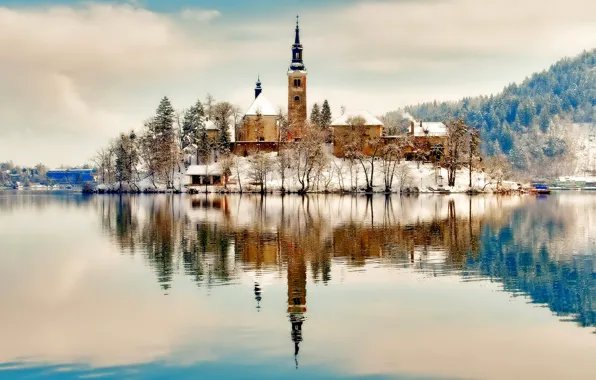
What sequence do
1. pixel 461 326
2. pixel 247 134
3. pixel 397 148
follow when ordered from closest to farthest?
1. pixel 461 326
2. pixel 397 148
3. pixel 247 134

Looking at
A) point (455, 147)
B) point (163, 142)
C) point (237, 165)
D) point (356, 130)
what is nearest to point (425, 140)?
point (356, 130)

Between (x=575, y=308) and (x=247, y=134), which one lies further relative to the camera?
(x=247, y=134)

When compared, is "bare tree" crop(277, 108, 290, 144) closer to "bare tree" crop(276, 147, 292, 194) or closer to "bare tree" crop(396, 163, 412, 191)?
"bare tree" crop(276, 147, 292, 194)

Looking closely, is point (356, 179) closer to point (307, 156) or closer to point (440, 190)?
point (307, 156)

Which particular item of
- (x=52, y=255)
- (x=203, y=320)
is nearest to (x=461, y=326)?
(x=203, y=320)

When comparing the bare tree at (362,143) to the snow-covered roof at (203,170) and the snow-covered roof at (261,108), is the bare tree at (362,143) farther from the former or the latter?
the snow-covered roof at (203,170)

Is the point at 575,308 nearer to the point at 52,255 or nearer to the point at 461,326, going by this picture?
the point at 461,326

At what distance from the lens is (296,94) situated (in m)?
126

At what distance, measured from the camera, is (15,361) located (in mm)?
16172

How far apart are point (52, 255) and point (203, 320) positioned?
17.9 metres

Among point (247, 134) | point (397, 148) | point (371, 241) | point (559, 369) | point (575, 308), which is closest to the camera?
point (559, 369)

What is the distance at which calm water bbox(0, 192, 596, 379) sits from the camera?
628 inches

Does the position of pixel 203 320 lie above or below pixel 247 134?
below

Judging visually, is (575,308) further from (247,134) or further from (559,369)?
(247,134)
